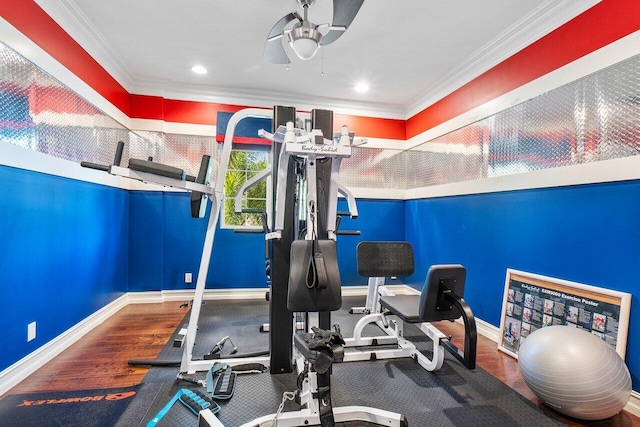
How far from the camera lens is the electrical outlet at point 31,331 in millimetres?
2168

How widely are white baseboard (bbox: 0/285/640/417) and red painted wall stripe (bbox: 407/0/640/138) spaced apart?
87.8 inches

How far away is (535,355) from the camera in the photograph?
72.2 inches

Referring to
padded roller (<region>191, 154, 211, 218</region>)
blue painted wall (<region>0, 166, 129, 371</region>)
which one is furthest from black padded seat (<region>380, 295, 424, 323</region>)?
blue painted wall (<region>0, 166, 129, 371</region>)

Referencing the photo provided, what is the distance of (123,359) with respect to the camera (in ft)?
7.95

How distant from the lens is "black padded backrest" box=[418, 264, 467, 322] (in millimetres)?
1844

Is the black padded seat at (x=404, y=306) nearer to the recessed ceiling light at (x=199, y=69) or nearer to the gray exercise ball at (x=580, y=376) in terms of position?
the gray exercise ball at (x=580, y=376)

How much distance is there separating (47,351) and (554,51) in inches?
179

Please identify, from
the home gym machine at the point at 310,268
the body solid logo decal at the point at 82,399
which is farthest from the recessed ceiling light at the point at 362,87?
the body solid logo decal at the point at 82,399

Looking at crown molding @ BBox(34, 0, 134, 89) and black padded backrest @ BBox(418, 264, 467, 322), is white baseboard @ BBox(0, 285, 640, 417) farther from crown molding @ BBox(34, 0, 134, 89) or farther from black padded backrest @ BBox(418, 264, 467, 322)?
crown molding @ BBox(34, 0, 134, 89)

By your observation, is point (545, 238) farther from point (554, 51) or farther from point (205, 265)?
point (205, 265)

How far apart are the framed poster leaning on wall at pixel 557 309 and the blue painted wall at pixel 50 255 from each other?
363cm

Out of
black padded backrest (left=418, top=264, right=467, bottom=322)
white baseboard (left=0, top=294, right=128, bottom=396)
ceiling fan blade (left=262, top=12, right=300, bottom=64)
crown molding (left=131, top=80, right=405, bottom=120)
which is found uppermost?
crown molding (left=131, top=80, right=405, bottom=120)

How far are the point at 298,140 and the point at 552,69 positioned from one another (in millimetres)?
2170

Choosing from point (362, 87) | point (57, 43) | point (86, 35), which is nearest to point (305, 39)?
point (362, 87)
